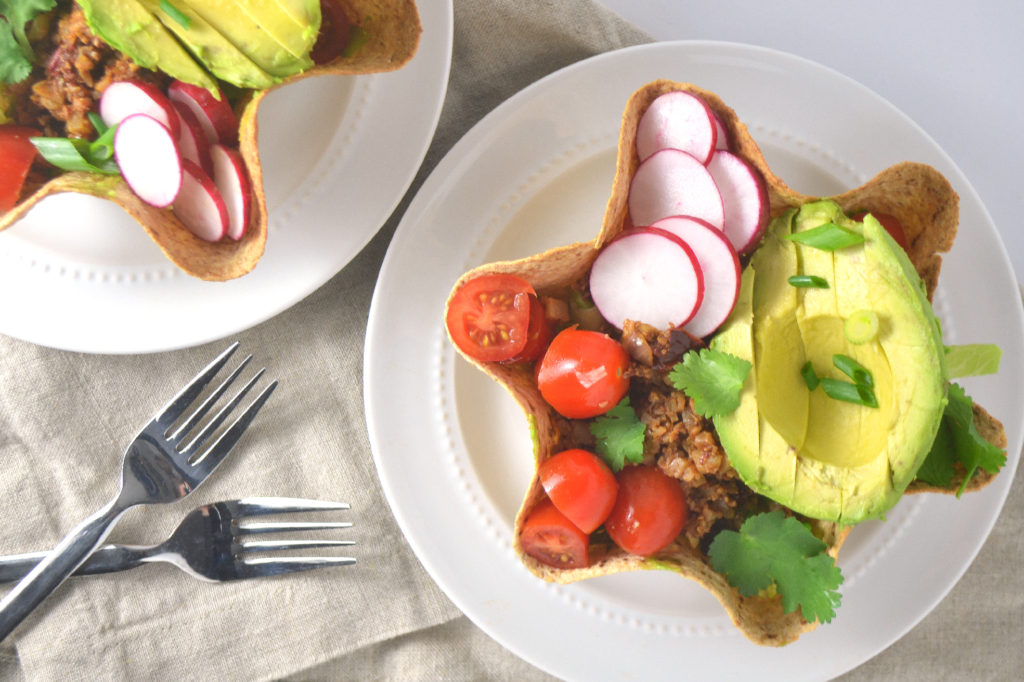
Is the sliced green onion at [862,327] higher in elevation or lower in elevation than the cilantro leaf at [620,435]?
higher

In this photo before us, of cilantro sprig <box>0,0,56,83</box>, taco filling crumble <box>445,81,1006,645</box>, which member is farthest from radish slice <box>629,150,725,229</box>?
cilantro sprig <box>0,0,56,83</box>

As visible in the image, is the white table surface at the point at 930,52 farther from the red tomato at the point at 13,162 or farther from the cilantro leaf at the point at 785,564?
the red tomato at the point at 13,162

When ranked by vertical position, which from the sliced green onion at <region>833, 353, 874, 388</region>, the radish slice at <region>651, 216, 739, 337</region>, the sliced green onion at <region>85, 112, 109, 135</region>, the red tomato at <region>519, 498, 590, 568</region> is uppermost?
the sliced green onion at <region>85, 112, 109, 135</region>

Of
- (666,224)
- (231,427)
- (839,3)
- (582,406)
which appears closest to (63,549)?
(231,427)

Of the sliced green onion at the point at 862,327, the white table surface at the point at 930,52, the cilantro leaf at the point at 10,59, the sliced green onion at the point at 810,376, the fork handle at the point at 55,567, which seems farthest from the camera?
the white table surface at the point at 930,52

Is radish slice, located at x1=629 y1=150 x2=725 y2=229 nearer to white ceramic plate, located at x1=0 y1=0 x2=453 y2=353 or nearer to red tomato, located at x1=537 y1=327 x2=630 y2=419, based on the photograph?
red tomato, located at x1=537 y1=327 x2=630 y2=419

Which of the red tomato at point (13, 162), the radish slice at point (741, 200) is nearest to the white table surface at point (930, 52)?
the radish slice at point (741, 200)

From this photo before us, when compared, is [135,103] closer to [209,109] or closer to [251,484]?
[209,109]

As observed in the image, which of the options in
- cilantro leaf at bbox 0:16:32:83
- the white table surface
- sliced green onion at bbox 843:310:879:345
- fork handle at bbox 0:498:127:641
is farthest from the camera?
the white table surface

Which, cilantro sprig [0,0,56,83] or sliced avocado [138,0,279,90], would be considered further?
cilantro sprig [0,0,56,83]
